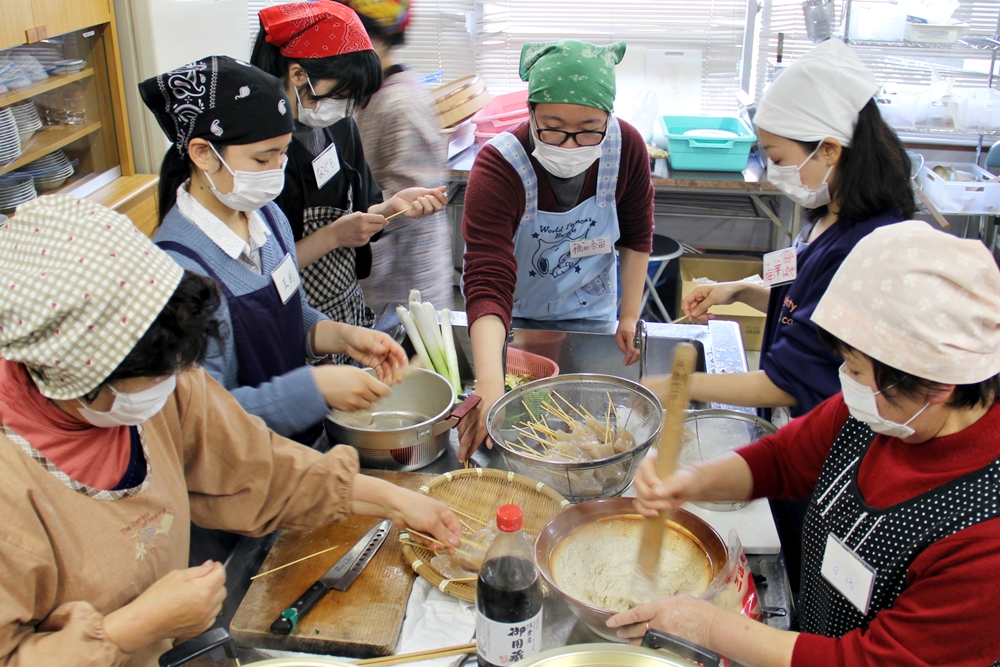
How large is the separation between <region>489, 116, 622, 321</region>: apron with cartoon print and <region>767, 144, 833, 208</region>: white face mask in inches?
22.3

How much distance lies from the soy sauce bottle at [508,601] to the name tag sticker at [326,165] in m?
1.52

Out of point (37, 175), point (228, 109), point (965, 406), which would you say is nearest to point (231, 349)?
point (228, 109)

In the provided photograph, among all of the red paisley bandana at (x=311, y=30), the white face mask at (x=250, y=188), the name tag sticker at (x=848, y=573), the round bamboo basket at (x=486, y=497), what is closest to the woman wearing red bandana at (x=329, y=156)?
the red paisley bandana at (x=311, y=30)

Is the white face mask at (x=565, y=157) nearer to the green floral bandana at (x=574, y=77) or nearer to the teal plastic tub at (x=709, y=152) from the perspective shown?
the green floral bandana at (x=574, y=77)

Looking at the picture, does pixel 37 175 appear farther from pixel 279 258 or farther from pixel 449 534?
pixel 449 534

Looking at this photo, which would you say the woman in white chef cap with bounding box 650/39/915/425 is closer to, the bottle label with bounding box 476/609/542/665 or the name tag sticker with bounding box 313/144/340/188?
the bottle label with bounding box 476/609/542/665

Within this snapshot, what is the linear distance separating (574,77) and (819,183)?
68 cm

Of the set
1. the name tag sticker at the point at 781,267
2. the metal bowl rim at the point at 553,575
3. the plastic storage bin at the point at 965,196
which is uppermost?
the name tag sticker at the point at 781,267

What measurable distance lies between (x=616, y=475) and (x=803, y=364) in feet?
1.69

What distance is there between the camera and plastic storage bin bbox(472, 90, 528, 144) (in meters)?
5.15

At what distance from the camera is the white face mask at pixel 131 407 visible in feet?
3.74

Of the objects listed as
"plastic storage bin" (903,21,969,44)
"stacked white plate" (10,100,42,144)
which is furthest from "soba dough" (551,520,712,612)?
"plastic storage bin" (903,21,969,44)

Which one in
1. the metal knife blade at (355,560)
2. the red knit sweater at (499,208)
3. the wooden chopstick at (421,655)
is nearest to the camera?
the wooden chopstick at (421,655)

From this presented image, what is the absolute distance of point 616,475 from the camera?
1.65m
